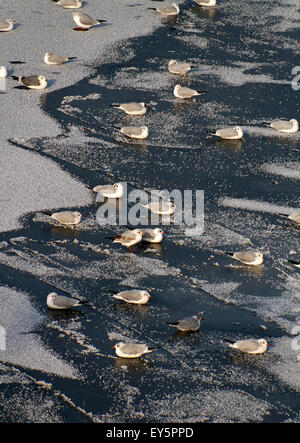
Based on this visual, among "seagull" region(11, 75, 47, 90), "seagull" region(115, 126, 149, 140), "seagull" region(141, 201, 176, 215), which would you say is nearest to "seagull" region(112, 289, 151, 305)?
"seagull" region(141, 201, 176, 215)

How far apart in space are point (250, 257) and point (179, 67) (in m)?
5.39

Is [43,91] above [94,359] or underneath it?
above

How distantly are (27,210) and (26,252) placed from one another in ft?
2.96

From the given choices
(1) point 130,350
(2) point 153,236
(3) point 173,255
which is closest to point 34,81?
(2) point 153,236

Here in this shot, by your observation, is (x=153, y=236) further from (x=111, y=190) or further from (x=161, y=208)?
(x=111, y=190)

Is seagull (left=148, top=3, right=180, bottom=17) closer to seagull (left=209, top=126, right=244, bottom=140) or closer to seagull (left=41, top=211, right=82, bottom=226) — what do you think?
seagull (left=209, top=126, right=244, bottom=140)

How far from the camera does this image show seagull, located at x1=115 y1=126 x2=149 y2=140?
11797 mm

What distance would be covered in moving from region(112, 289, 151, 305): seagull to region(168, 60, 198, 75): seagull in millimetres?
6108

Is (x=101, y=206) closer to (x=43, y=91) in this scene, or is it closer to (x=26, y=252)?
(x=26, y=252)

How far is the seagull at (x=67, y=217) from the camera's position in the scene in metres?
9.72

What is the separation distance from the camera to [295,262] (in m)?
9.20

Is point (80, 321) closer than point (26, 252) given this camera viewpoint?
Yes

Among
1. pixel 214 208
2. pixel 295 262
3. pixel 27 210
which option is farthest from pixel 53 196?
pixel 295 262

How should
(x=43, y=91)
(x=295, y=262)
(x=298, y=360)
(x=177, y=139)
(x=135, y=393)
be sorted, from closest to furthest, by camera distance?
1. (x=135, y=393)
2. (x=298, y=360)
3. (x=295, y=262)
4. (x=177, y=139)
5. (x=43, y=91)
